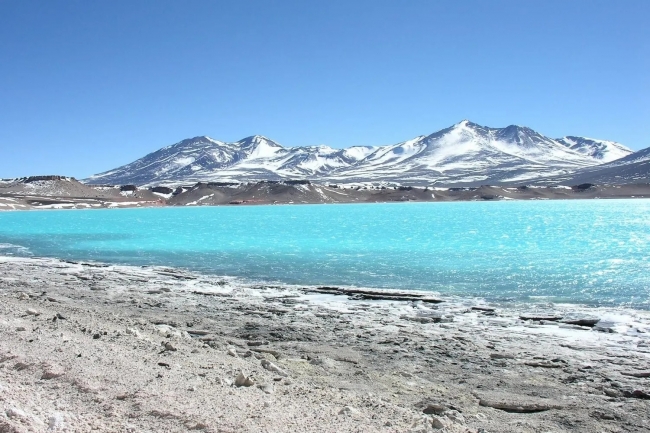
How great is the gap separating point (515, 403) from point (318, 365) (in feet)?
10.4

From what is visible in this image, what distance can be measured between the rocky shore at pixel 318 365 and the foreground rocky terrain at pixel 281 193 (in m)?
146

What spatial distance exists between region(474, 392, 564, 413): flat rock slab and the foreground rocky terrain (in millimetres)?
152005

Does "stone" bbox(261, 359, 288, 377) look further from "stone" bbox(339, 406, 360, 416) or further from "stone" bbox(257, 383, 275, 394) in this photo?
"stone" bbox(339, 406, 360, 416)

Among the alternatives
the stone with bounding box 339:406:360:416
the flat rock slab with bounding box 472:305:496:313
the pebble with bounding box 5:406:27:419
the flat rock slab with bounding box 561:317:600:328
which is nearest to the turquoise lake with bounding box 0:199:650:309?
the flat rock slab with bounding box 472:305:496:313

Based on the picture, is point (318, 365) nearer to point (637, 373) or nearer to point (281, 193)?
point (637, 373)

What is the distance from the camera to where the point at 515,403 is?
24.0 feet

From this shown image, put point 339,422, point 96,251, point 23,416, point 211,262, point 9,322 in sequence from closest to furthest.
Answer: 1. point 23,416
2. point 339,422
3. point 9,322
4. point 211,262
5. point 96,251

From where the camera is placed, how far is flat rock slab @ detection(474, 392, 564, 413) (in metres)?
7.13

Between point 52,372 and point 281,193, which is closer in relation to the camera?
point 52,372

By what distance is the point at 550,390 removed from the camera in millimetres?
7848

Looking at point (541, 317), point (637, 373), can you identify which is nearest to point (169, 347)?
point (637, 373)

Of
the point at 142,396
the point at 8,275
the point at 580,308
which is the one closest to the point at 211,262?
the point at 8,275

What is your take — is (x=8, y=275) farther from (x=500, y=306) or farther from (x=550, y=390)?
(x=550, y=390)

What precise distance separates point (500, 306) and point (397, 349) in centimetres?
536
